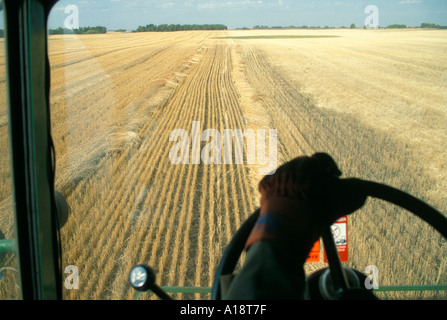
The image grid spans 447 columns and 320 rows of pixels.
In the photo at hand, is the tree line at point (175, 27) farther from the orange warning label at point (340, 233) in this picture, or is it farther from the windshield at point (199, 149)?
the orange warning label at point (340, 233)

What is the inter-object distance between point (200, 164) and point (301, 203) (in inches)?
131

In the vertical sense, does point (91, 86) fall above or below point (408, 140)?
above

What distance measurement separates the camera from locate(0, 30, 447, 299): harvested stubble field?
7.35 ft

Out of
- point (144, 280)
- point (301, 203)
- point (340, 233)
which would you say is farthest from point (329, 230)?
point (144, 280)

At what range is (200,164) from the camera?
13.8 ft

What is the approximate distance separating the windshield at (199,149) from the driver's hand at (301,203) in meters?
0.63

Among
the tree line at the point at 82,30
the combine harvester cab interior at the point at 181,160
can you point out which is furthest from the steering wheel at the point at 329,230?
the tree line at the point at 82,30

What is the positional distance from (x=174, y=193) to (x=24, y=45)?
10.5 feet

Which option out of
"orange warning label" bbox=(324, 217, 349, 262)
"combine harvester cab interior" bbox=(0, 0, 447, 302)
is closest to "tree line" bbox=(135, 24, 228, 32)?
"combine harvester cab interior" bbox=(0, 0, 447, 302)

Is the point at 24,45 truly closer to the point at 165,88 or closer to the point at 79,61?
the point at 79,61

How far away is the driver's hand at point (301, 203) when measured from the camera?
2.79 ft
